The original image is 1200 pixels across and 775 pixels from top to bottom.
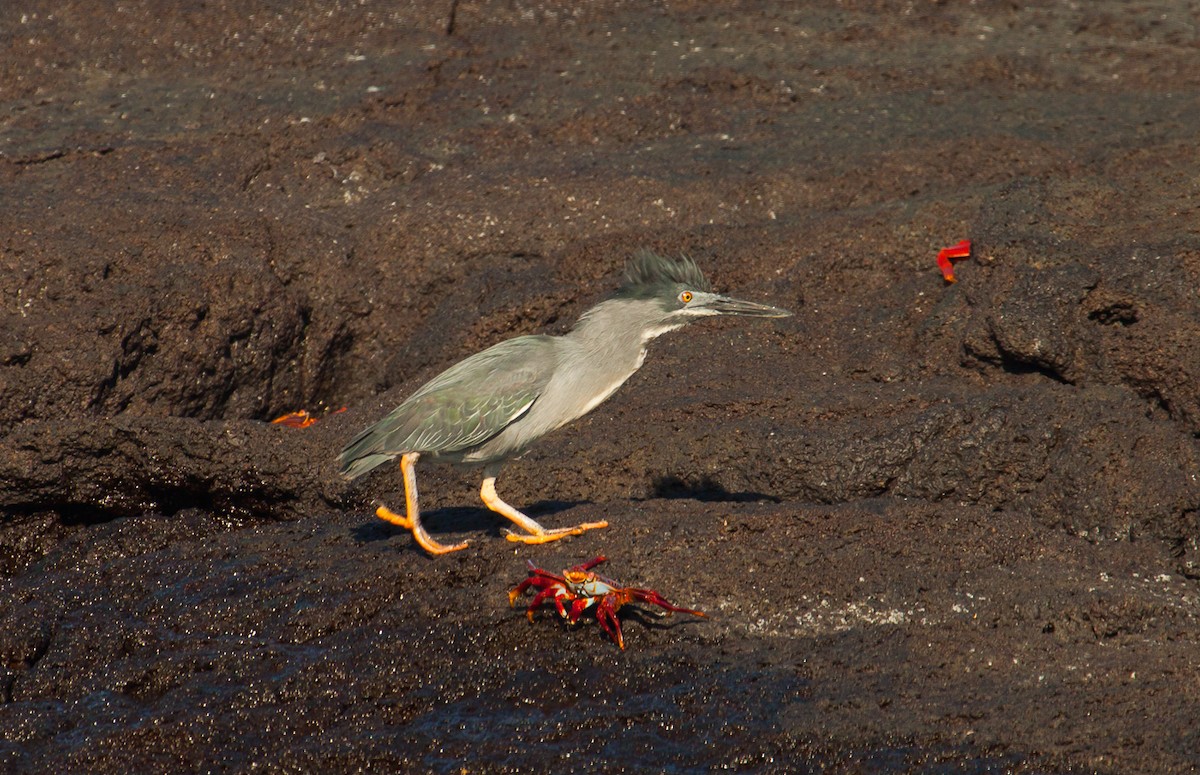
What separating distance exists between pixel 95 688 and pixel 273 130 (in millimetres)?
6602

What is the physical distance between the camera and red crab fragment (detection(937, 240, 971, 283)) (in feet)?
28.5

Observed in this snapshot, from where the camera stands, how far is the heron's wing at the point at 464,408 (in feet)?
22.4

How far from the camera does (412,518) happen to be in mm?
6578

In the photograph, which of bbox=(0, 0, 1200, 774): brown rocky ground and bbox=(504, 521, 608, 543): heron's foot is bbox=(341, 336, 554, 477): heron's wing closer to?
bbox=(0, 0, 1200, 774): brown rocky ground

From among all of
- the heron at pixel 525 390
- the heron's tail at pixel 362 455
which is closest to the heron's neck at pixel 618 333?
the heron at pixel 525 390

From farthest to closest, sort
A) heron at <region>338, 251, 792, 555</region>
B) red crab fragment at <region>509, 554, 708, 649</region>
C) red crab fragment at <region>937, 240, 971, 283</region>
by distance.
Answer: red crab fragment at <region>937, 240, 971, 283</region> → heron at <region>338, 251, 792, 555</region> → red crab fragment at <region>509, 554, 708, 649</region>

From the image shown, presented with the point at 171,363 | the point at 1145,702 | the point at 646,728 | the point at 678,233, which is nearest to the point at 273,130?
the point at 171,363

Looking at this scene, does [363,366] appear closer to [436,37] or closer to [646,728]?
[436,37]

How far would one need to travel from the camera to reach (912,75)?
39.7 feet

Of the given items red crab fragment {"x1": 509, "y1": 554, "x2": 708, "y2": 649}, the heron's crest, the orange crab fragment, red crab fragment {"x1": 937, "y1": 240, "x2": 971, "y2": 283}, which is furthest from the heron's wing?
red crab fragment {"x1": 937, "y1": 240, "x2": 971, "y2": 283}

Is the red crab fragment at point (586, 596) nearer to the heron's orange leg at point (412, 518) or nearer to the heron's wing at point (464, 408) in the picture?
the heron's orange leg at point (412, 518)

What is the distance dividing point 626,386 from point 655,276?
123 centimetres

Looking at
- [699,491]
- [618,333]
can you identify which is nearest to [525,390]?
[618,333]

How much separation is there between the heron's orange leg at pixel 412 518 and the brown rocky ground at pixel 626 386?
0.37ft
